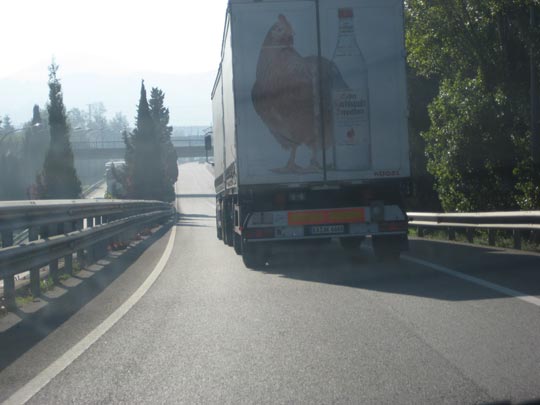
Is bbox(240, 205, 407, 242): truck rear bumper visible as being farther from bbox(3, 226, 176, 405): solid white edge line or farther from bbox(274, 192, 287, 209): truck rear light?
bbox(3, 226, 176, 405): solid white edge line

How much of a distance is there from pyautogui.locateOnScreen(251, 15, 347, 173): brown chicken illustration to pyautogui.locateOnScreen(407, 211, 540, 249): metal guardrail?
4159 millimetres

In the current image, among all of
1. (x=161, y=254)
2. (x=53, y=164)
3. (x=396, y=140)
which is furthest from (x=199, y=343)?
(x=53, y=164)

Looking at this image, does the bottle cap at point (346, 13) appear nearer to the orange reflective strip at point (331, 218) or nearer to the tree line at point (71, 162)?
the orange reflective strip at point (331, 218)

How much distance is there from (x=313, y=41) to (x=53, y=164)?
57.6 meters

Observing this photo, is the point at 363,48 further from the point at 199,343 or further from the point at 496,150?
the point at 496,150

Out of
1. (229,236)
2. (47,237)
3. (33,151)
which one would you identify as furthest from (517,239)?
(33,151)

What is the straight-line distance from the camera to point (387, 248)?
14.0 meters

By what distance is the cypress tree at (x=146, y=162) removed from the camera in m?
81.9

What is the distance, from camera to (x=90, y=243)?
46.8 feet

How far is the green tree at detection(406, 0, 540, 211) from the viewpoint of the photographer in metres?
21.5

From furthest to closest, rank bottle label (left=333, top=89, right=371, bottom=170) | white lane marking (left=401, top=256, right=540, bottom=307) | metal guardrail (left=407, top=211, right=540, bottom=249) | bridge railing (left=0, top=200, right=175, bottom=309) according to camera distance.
Result: metal guardrail (left=407, top=211, right=540, bottom=249) < bottle label (left=333, top=89, right=371, bottom=170) < bridge railing (left=0, top=200, right=175, bottom=309) < white lane marking (left=401, top=256, right=540, bottom=307)

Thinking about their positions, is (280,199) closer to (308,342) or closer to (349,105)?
(349,105)

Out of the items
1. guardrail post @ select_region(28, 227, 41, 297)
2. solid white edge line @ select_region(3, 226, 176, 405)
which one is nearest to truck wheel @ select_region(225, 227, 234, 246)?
solid white edge line @ select_region(3, 226, 176, 405)

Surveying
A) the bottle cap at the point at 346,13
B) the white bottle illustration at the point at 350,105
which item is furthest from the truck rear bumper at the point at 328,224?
the bottle cap at the point at 346,13
